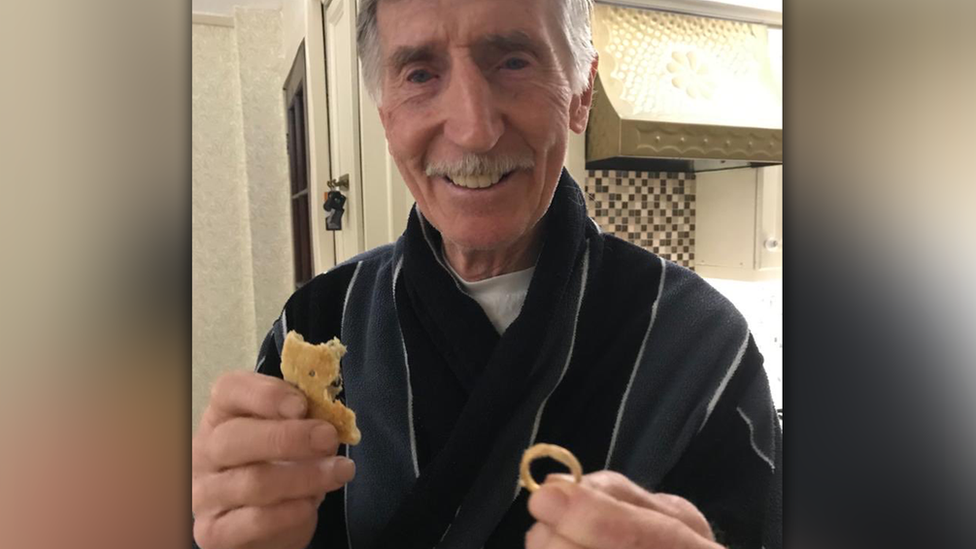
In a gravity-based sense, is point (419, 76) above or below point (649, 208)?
above

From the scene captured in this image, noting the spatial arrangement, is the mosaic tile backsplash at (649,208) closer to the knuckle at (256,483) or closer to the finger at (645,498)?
the finger at (645,498)

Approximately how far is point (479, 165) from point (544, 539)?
Answer: 1.23ft

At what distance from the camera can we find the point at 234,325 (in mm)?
717

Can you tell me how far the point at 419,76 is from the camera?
2.18 ft

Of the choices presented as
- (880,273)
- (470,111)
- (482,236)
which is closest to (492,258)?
(482,236)

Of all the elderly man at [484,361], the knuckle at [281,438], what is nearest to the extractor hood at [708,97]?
the elderly man at [484,361]

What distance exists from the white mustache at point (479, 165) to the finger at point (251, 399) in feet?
0.84

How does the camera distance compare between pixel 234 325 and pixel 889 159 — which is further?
pixel 889 159

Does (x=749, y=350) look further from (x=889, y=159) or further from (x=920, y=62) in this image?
(x=920, y=62)

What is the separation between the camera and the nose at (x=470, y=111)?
0.66m

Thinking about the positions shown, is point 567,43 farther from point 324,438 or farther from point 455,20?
point 324,438

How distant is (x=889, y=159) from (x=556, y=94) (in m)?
0.48

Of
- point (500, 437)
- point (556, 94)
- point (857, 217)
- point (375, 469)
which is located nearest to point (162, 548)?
point (375, 469)

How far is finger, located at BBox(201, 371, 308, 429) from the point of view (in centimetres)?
66
